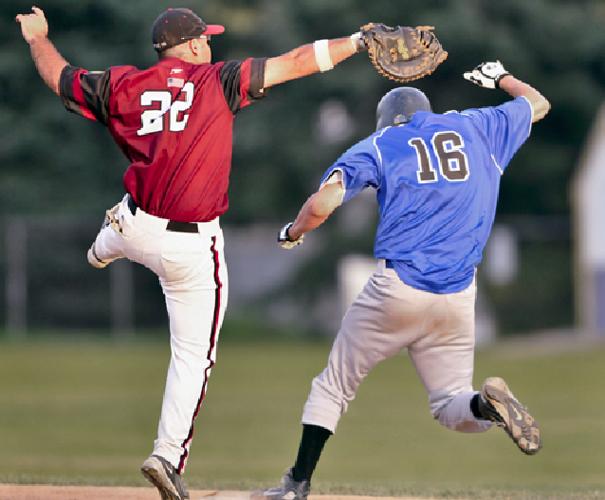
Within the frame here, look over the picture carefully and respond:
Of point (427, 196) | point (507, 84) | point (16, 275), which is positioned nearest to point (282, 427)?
point (507, 84)

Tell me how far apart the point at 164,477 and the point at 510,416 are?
5.27 feet

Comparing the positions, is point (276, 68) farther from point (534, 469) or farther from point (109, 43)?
point (109, 43)

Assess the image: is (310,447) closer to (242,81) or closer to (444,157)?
(444,157)

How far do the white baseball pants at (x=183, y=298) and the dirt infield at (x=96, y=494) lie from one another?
56 cm

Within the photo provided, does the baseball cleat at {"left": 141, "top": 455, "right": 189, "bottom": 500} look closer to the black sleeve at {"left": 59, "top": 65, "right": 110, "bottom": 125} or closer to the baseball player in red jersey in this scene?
the baseball player in red jersey

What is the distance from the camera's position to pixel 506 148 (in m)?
7.13

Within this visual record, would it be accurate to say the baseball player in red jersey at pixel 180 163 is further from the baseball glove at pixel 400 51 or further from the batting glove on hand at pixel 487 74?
the batting glove on hand at pixel 487 74

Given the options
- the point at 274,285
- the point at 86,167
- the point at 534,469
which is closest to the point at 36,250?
the point at 86,167

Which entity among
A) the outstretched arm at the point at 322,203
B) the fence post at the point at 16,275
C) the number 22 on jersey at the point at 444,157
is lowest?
the fence post at the point at 16,275

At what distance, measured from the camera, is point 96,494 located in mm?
7586

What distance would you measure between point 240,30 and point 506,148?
80.2 feet

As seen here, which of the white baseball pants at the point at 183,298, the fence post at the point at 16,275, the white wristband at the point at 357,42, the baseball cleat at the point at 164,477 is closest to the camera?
the baseball cleat at the point at 164,477

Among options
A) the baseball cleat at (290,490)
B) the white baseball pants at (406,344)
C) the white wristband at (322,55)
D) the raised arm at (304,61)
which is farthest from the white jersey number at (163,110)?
the baseball cleat at (290,490)

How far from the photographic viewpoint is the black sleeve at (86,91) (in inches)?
269
